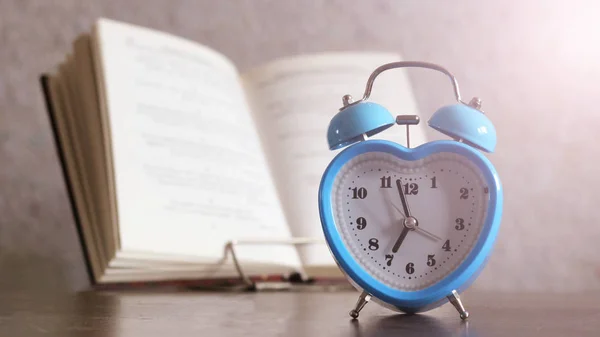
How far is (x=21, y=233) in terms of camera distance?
1023 mm

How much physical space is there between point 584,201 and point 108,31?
75cm

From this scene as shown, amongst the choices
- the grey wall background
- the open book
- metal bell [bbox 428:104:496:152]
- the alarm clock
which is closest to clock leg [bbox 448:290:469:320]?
the alarm clock

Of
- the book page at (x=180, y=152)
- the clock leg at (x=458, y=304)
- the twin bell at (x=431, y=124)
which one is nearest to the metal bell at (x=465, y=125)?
the twin bell at (x=431, y=124)

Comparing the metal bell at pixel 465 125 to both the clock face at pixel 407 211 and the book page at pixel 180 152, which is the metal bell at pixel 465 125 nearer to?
the clock face at pixel 407 211

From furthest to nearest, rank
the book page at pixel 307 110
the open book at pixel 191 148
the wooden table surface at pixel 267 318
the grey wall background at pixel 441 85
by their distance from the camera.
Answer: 1. the grey wall background at pixel 441 85
2. the book page at pixel 307 110
3. the open book at pixel 191 148
4. the wooden table surface at pixel 267 318

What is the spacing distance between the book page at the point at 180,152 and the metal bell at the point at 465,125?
357 millimetres

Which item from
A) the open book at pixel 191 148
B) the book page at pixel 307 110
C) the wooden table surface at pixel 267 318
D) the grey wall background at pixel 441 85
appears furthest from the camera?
the grey wall background at pixel 441 85

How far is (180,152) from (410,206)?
387 mm

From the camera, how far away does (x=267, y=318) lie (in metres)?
0.43

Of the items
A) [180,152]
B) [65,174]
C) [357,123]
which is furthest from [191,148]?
[357,123]

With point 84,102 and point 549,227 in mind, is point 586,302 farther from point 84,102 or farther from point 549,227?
point 84,102

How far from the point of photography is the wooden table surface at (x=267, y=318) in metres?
0.37

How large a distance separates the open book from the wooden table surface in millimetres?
120

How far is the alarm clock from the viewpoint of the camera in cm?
45
